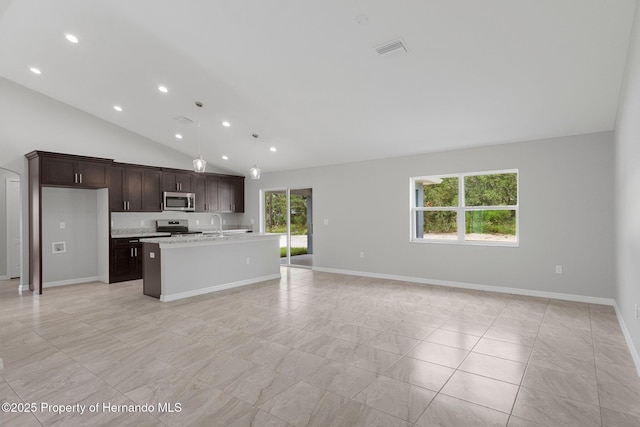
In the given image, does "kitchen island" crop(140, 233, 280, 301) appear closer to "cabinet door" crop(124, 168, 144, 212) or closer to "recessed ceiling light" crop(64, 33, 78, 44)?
"cabinet door" crop(124, 168, 144, 212)

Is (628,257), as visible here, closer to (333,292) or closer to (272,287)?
(333,292)

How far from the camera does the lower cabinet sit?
634 centimetres

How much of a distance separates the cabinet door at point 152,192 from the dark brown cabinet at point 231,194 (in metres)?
1.56

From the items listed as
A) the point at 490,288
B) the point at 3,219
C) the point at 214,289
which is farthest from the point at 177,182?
the point at 490,288

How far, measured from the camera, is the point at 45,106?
5.94 meters

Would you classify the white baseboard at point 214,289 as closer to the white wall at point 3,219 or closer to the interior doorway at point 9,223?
the interior doorway at point 9,223

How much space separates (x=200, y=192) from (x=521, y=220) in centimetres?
672

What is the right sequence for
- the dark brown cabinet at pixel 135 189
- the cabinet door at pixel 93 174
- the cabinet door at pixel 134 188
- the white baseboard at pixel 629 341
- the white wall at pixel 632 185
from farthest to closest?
the cabinet door at pixel 134 188, the dark brown cabinet at pixel 135 189, the cabinet door at pixel 93 174, the white baseboard at pixel 629 341, the white wall at pixel 632 185

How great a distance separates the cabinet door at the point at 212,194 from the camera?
8242 millimetres

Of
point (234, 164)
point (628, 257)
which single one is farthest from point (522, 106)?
point (234, 164)

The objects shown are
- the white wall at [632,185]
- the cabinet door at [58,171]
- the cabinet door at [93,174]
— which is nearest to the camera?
the white wall at [632,185]

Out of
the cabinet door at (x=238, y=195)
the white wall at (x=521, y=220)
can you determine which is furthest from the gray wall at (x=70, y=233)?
the white wall at (x=521, y=220)

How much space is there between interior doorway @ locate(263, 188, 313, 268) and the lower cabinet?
3.12 metres

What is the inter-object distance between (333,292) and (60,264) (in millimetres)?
5135
